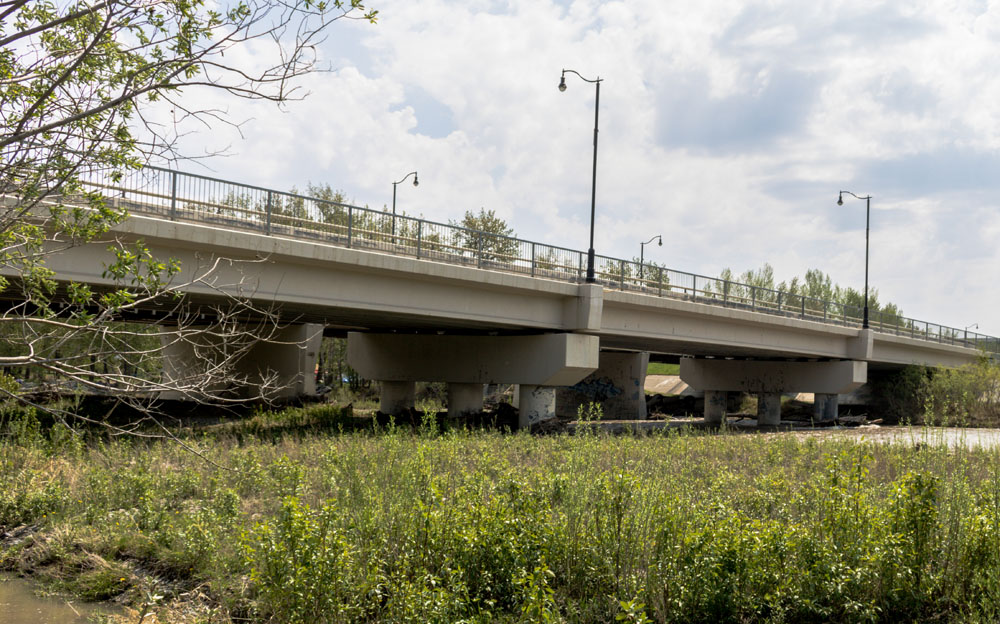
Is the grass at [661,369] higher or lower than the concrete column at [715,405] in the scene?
higher

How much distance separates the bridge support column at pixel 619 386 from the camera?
4334 cm

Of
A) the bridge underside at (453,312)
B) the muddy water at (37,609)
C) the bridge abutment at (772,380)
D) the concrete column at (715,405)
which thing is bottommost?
the muddy water at (37,609)

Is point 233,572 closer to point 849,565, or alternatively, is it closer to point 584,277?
point 849,565

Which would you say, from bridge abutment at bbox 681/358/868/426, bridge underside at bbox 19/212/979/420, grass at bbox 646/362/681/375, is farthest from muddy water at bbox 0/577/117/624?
grass at bbox 646/362/681/375

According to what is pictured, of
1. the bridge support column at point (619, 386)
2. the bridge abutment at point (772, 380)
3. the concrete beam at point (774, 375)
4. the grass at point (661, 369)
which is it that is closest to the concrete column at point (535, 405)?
the bridge support column at point (619, 386)

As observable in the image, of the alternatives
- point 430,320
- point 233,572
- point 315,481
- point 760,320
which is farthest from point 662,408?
point 233,572

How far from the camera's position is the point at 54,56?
6375mm

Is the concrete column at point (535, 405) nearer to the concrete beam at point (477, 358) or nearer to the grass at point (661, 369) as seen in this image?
the concrete beam at point (477, 358)

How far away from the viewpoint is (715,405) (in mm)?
43438

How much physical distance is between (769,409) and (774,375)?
5.99 ft

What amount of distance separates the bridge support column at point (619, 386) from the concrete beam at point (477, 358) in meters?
15.1

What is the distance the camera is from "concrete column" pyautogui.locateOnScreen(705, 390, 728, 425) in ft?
141

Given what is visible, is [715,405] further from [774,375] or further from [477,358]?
[477,358]

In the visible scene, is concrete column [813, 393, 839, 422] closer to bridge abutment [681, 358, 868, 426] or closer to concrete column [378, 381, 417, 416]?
bridge abutment [681, 358, 868, 426]
